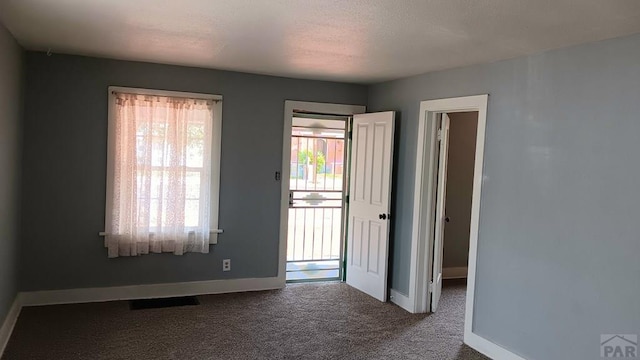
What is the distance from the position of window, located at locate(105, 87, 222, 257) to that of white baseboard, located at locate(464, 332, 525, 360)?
2.65 m

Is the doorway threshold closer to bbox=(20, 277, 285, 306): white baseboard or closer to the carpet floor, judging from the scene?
bbox=(20, 277, 285, 306): white baseboard

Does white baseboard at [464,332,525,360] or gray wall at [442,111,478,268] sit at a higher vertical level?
gray wall at [442,111,478,268]

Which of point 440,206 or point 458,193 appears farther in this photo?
point 458,193

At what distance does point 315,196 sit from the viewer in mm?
6547

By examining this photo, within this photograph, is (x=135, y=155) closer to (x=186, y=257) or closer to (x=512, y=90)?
(x=186, y=257)

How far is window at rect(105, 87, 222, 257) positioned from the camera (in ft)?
15.1

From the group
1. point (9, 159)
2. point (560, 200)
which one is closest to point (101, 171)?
point (9, 159)

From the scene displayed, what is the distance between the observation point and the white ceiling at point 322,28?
2523 millimetres

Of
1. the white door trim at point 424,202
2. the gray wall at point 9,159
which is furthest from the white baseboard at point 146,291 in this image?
the white door trim at point 424,202

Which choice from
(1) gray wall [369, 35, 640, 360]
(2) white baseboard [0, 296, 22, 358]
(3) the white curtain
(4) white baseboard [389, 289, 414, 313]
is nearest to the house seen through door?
(4) white baseboard [389, 289, 414, 313]

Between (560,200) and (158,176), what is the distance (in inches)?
137

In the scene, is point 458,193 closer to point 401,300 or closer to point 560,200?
point 401,300

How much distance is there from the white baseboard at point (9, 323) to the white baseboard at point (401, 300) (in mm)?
3376

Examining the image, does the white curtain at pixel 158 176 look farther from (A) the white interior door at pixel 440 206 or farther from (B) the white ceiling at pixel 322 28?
(A) the white interior door at pixel 440 206
